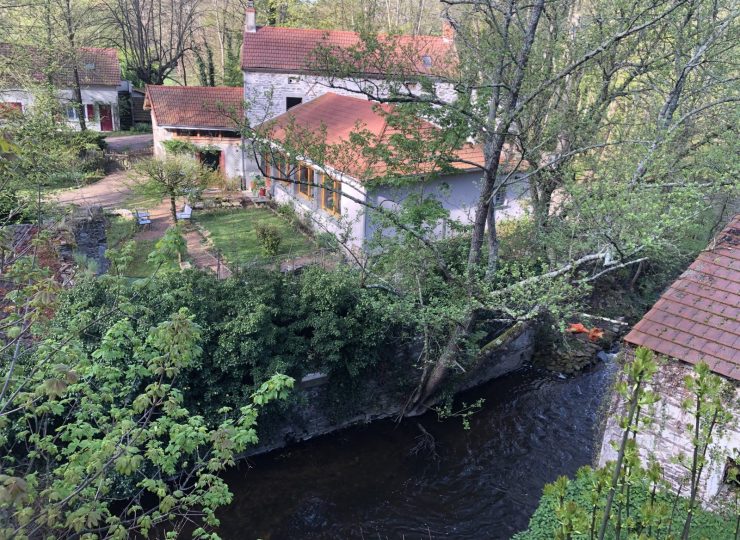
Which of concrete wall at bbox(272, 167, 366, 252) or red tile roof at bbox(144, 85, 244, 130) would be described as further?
red tile roof at bbox(144, 85, 244, 130)

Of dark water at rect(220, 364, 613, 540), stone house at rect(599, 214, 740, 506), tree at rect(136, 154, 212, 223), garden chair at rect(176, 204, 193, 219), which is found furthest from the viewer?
garden chair at rect(176, 204, 193, 219)

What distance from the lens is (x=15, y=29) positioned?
19.8 metres

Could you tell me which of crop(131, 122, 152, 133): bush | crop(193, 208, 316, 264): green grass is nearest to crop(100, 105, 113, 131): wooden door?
crop(131, 122, 152, 133): bush

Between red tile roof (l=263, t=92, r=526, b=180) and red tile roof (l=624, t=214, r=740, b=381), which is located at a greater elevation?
red tile roof (l=263, t=92, r=526, b=180)

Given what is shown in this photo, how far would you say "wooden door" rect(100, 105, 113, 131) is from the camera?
36.5 meters

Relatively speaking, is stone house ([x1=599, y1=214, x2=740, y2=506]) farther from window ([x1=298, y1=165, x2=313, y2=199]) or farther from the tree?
the tree

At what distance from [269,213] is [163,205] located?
15.1 ft

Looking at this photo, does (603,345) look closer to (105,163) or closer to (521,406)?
(521,406)

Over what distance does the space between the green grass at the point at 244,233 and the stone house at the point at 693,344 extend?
1141 centimetres

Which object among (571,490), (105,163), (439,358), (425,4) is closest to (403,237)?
(439,358)

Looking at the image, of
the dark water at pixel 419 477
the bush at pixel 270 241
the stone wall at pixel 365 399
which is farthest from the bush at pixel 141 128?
the dark water at pixel 419 477

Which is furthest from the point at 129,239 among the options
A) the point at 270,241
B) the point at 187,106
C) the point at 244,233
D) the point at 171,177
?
the point at 187,106

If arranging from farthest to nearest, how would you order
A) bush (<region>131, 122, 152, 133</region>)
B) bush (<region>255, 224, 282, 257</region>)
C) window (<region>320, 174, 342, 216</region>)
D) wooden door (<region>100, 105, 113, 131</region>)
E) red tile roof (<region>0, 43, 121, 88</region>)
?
bush (<region>131, 122, 152, 133</region>) → wooden door (<region>100, 105, 113, 131</region>) → red tile roof (<region>0, 43, 121, 88</region>) → window (<region>320, 174, 342, 216</region>) → bush (<region>255, 224, 282, 257</region>)

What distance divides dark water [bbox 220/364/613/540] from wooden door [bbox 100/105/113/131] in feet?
105
